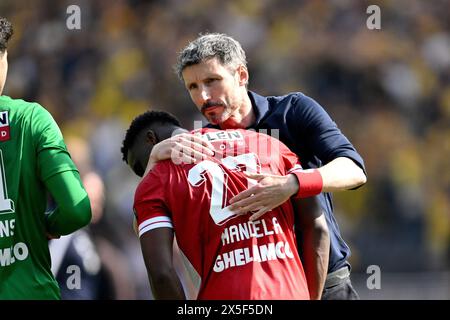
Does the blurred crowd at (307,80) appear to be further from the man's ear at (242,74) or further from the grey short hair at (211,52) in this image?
the grey short hair at (211,52)

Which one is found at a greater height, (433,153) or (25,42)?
(25,42)

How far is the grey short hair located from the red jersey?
55 cm

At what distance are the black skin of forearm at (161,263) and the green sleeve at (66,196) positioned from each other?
1.01 ft

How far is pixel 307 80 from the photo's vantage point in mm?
10195

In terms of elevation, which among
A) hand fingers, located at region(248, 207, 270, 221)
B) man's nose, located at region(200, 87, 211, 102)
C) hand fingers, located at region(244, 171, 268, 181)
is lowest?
hand fingers, located at region(248, 207, 270, 221)

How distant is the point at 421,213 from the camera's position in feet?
30.9

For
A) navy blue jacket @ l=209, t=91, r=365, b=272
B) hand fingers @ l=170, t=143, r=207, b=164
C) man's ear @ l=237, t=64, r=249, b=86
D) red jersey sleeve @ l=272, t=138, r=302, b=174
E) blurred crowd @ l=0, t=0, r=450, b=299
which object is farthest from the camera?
blurred crowd @ l=0, t=0, r=450, b=299

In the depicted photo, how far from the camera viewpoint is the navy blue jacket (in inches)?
145

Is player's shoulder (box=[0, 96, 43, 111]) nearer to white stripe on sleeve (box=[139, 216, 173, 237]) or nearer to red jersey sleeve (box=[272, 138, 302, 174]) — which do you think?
white stripe on sleeve (box=[139, 216, 173, 237])

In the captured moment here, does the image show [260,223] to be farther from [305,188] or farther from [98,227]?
[98,227]

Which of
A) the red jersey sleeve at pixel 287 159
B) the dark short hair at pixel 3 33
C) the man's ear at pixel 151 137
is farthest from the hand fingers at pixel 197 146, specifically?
the dark short hair at pixel 3 33

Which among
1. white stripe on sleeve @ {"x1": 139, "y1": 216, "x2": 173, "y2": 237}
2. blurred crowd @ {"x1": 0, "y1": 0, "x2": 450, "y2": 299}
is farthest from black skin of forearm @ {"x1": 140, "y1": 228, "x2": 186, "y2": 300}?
blurred crowd @ {"x1": 0, "y1": 0, "x2": 450, "y2": 299}
